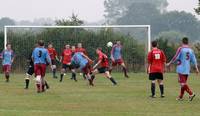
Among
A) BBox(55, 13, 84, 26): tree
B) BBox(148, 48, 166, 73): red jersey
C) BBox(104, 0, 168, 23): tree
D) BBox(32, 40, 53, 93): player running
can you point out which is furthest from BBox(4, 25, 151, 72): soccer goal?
BBox(104, 0, 168, 23): tree

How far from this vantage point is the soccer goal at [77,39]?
46.8 m

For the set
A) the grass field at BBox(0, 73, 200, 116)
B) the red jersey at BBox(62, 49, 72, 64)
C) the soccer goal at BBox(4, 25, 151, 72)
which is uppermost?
the soccer goal at BBox(4, 25, 151, 72)

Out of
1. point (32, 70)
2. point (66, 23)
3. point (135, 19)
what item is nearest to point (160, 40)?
point (66, 23)

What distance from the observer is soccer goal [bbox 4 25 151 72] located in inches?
1842

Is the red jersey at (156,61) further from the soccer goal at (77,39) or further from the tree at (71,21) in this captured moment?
the tree at (71,21)

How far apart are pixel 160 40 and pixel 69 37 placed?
7.66 metres

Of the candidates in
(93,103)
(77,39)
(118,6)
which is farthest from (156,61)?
(118,6)

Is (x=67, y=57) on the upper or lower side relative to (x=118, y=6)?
lower

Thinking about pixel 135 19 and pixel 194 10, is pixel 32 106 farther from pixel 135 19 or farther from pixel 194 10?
pixel 135 19

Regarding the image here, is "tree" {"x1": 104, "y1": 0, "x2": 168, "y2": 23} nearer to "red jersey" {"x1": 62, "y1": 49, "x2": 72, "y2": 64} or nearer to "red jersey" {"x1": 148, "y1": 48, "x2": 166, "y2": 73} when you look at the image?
"red jersey" {"x1": 62, "y1": 49, "x2": 72, "y2": 64}

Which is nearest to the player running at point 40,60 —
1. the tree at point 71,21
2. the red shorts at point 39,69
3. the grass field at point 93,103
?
the red shorts at point 39,69

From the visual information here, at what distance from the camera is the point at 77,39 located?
155ft

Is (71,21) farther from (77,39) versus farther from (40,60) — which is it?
(40,60)

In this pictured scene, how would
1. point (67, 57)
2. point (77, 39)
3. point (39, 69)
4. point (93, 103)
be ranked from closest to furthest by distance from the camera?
1. point (93, 103)
2. point (39, 69)
3. point (67, 57)
4. point (77, 39)
